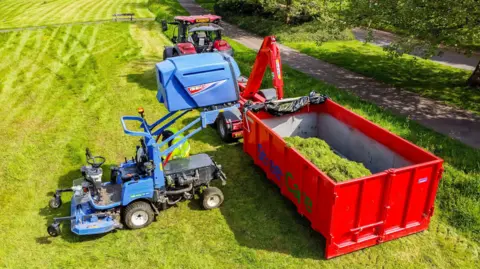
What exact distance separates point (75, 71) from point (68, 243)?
13.4m

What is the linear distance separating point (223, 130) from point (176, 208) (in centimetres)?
365

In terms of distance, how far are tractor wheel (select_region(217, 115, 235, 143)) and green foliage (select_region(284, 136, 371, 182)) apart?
272cm

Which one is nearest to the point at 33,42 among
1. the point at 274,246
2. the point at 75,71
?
the point at 75,71

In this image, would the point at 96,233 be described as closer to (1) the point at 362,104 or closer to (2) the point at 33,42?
(1) the point at 362,104

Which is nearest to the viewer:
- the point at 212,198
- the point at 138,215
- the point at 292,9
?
the point at 138,215

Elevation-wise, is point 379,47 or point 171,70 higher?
point 171,70

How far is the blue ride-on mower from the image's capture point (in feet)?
26.1

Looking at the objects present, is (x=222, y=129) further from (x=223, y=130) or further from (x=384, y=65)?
(x=384, y=65)

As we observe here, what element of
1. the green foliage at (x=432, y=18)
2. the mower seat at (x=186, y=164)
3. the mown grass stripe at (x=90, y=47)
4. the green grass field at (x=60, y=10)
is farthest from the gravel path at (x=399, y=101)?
the green grass field at (x=60, y=10)

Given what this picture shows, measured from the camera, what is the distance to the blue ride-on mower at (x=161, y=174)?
7961 millimetres

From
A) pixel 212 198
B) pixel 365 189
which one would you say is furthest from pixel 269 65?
pixel 365 189

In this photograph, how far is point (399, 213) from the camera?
24.6ft

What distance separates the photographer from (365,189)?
6922mm

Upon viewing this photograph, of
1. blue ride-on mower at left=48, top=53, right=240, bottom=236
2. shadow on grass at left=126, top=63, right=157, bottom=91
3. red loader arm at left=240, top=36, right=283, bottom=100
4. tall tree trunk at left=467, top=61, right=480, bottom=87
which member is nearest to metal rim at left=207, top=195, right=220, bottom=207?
blue ride-on mower at left=48, top=53, right=240, bottom=236
